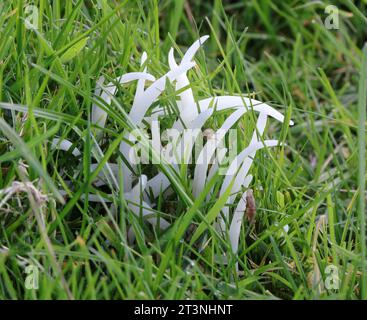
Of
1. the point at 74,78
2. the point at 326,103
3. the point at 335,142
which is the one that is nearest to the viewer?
the point at 74,78

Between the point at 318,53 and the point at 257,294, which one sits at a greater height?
the point at 318,53

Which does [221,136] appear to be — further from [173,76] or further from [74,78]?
[74,78]

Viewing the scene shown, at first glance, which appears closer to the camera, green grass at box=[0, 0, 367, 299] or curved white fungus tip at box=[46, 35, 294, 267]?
green grass at box=[0, 0, 367, 299]

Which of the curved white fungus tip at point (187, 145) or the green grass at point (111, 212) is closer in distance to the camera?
the green grass at point (111, 212)

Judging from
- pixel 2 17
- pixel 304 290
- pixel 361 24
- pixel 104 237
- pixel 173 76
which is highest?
pixel 361 24

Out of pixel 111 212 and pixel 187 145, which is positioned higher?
pixel 187 145
